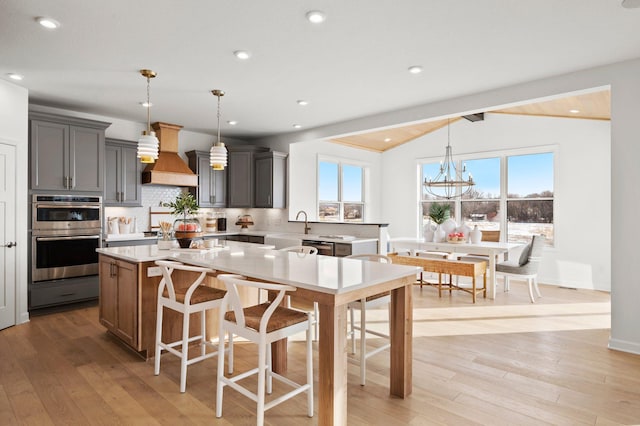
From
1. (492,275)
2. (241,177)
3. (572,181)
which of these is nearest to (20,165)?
(241,177)

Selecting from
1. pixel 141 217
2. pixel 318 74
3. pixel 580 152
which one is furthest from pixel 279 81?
pixel 580 152

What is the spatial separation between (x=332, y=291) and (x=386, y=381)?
51.4 inches

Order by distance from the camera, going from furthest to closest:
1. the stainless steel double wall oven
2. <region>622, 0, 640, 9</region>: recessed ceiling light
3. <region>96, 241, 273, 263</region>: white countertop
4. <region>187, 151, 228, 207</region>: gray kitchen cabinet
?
<region>187, 151, 228, 207</region>: gray kitchen cabinet → the stainless steel double wall oven → <region>96, 241, 273, 263</region>: white countertop → <region>622, 0, 640, 9</region>: recessed ceiling light

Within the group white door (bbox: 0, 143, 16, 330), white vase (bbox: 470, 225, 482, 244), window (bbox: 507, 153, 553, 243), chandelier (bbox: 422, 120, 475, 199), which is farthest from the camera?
chandelier (bbox: 422, 120, 475, 199)

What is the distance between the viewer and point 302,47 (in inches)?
127

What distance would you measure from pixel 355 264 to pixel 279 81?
234 cm

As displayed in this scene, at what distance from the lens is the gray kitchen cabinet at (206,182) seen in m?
6.46

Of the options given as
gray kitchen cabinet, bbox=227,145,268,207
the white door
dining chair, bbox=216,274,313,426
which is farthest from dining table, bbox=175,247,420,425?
gray kitchen cabinet, bbox=227,145,268,207

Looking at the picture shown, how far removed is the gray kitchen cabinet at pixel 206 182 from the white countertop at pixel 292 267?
298cm

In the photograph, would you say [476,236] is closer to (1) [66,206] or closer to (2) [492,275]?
(2) [492,275]

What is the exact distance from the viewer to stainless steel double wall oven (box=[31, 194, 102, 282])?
4.46 metres

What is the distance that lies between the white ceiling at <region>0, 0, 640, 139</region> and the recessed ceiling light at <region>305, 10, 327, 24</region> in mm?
51

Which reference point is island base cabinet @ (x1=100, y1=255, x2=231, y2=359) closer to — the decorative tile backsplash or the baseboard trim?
the decorative tile backsplash

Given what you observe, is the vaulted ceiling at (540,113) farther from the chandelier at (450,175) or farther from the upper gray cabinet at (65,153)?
the upper gray cabinet at (65,153)
